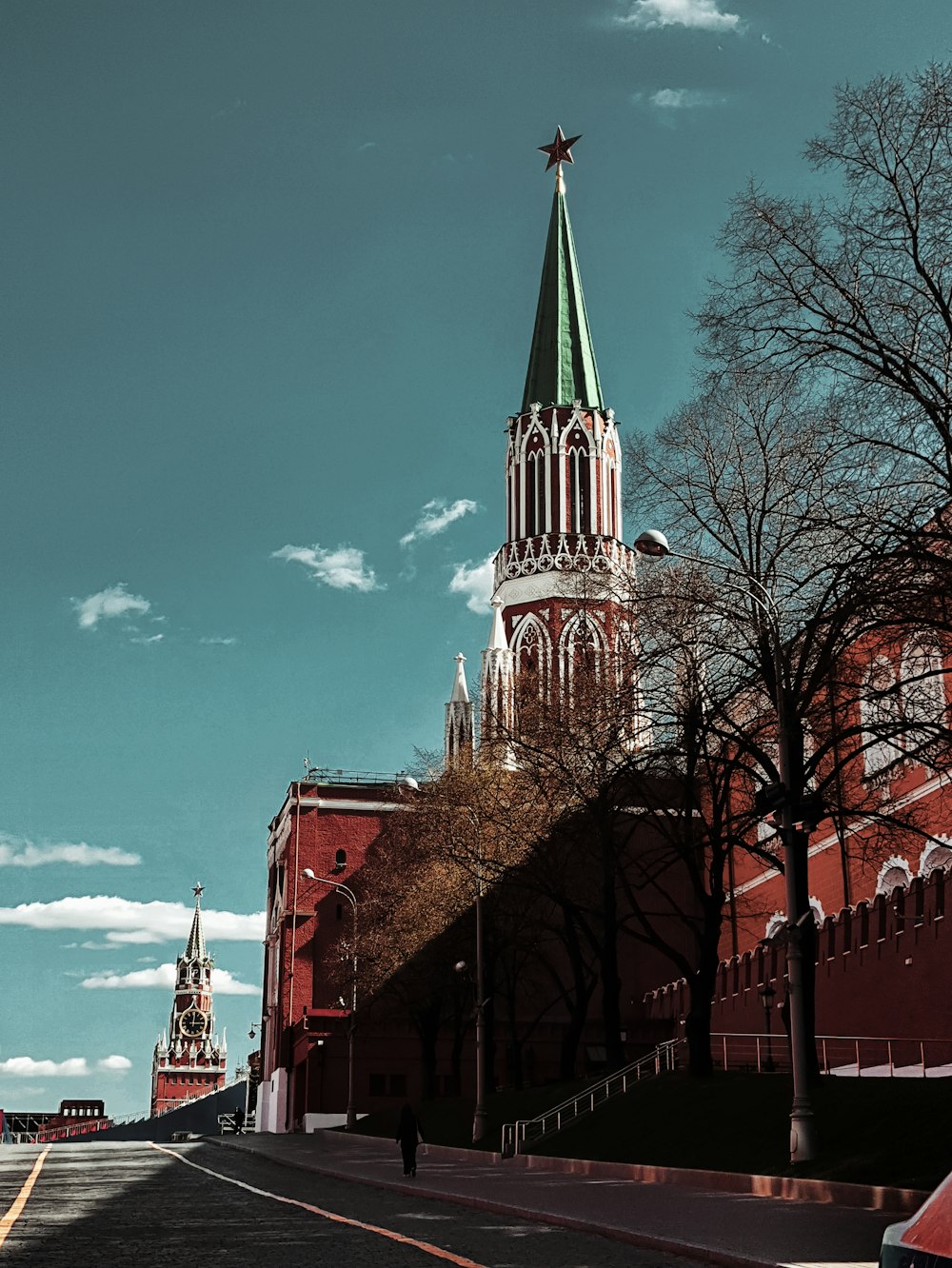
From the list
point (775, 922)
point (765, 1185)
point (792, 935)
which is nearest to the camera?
point (765, 1185)

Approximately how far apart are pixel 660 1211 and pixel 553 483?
66.0 meters

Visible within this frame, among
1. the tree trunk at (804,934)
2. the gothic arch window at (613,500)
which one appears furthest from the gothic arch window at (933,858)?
the gothic arch window at (613,500)

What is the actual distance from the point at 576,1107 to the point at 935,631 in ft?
61.0

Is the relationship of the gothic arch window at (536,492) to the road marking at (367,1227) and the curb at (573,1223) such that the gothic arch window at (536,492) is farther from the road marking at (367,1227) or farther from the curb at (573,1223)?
the road marking at (367,1227)

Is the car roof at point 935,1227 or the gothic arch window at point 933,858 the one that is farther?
the gothic arch window at point 933,858

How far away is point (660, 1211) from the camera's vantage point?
1745 centimetres

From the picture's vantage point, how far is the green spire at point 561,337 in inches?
3319

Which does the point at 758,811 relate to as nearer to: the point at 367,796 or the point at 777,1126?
the point at 777,1126

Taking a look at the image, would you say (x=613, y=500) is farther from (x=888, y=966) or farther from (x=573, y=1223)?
(x=573, y=1223)

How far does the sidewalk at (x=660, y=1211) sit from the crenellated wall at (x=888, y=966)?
9.64 metres

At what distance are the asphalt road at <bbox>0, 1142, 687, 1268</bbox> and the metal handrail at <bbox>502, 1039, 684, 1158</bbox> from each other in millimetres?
7851

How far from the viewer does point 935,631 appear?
65.5 feet

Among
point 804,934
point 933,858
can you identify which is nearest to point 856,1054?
point 933,858

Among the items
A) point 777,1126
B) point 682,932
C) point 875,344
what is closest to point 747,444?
point 875,344
